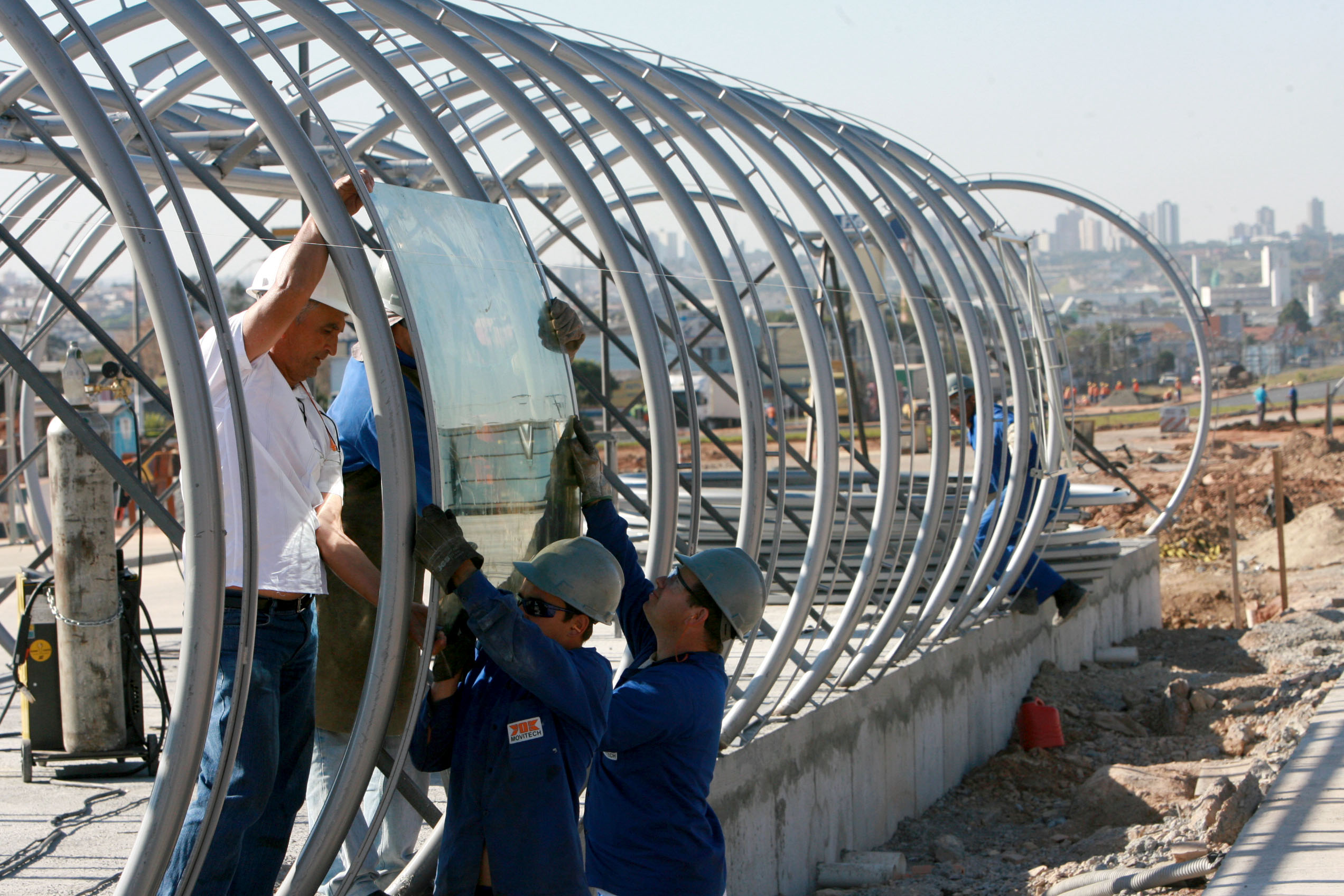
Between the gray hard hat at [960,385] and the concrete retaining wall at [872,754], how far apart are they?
1445 mm

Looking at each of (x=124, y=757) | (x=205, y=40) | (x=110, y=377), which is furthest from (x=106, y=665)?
(x=205, y=40)

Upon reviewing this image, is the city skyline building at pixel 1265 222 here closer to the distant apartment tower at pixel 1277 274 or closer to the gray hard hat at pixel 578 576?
the distant apartment tower at pixel 1277 274

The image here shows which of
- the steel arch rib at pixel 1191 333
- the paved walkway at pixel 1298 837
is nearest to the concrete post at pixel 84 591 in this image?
the paved walkway at pixel 1298 837

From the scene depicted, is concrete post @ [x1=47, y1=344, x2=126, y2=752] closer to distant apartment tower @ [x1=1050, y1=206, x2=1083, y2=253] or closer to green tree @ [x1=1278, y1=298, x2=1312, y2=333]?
green tree @ [x1=1278, y1=298, x2=1312, y2=333]

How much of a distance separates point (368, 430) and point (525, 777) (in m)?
0.98

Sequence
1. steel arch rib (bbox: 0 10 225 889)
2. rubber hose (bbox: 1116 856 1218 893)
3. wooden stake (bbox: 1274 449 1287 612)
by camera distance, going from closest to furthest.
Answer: steel arch rib (bbox: 0 10 225 889), rubber hose (bbox: 1116 856 1218 893), wooden stake (bbox: 1274 449 1287 612)

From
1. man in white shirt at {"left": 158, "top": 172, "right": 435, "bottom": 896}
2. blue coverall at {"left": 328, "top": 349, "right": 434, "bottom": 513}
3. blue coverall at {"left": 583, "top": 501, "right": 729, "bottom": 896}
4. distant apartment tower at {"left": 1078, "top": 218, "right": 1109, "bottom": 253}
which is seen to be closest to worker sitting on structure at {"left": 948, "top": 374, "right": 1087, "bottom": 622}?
blue coverall at {"left": 583, "top": 501, "right": 729, "bottom": 896}

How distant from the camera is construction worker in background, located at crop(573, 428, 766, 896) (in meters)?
3.19

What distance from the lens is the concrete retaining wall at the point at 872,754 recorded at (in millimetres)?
5457

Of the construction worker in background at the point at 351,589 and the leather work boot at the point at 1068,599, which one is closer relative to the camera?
the construction worker in background at the point at 351,589

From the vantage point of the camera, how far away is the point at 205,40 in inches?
103

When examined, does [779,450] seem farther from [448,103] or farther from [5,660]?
[5,660]

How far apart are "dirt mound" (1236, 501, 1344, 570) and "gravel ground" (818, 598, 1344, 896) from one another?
5.23 metres

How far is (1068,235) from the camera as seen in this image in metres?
179
